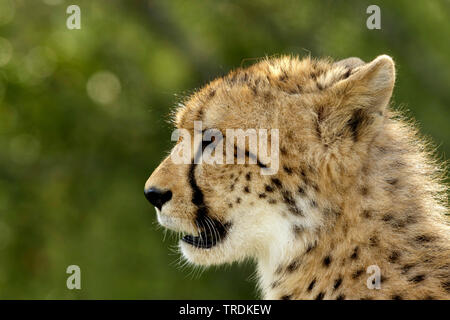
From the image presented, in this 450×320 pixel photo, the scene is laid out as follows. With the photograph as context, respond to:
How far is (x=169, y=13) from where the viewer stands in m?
10.9

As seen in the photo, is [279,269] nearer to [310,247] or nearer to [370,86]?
[310,247]

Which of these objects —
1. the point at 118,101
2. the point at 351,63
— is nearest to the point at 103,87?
the point at 118,101

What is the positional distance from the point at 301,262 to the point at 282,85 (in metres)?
0.84

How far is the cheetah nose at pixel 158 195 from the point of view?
3.78m

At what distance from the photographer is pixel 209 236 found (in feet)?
12.7

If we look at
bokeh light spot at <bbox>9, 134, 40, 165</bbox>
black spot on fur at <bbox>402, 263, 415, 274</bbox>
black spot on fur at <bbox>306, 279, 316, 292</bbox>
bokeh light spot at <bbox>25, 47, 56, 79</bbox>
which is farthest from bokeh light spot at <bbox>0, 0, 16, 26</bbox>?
black spot on fur at <bbox>402, 263, 415, 274</bbox>

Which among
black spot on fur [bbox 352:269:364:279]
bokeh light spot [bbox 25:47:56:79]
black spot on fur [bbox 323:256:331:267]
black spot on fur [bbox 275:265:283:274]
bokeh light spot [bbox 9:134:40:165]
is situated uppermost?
bokeh light spot [bbox 25:47:56:79]

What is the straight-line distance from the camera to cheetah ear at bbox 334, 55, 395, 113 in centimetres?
347

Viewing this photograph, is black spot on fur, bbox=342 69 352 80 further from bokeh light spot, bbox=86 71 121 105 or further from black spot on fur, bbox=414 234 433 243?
bokeh light spot, bbox=86 71 121 105

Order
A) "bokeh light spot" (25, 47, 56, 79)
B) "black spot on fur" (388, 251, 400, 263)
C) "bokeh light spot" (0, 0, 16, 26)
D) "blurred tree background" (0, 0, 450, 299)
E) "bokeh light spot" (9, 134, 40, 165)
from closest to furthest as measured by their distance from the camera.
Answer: "black spot on fur" (388, 251, 400, 263) → "blurred tree background" (0, 0, 450, 299) → "bokeh light spot" (0, 0, 16, 26) → "bokeh light spot" (25, 47, 56, 79) → "bokeh light spot" (9, 134, 40, 165)

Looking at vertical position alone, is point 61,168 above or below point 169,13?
below
